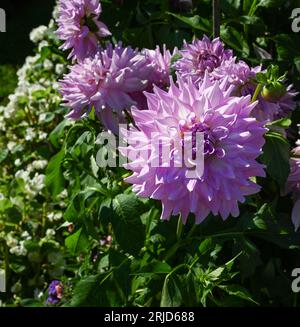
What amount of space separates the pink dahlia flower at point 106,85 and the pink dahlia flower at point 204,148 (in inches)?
9.8

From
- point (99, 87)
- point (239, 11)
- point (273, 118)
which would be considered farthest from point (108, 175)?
point (239, 11)

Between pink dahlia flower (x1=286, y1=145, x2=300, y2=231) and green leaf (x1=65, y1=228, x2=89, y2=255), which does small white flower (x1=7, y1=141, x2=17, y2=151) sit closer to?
green leaf (x1=65, y1=228, x2=89, y2=255)

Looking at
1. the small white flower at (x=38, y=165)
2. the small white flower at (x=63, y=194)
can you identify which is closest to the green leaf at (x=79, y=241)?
the small white flower at (x=63, y=194)

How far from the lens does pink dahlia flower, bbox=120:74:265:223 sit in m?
1.27

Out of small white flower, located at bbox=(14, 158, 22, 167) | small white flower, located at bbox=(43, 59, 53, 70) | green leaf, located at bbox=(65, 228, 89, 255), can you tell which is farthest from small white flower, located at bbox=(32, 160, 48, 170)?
green leaf, located at bbox=(65, 228, 89, 255)

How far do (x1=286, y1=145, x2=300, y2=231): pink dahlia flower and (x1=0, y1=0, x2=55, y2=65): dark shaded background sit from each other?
3.36 meters

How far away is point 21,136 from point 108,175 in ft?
4.54

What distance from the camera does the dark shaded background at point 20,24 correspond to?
4.84 m

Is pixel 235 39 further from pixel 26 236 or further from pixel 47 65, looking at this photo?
pixel 47 65

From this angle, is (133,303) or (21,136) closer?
(133,303)

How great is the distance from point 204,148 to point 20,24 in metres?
4.33

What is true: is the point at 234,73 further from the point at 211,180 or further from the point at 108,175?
the point at 108,175

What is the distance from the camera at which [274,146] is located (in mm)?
1446

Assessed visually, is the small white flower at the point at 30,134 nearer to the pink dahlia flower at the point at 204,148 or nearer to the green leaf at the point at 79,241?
the green leaf at the point at 79,241
